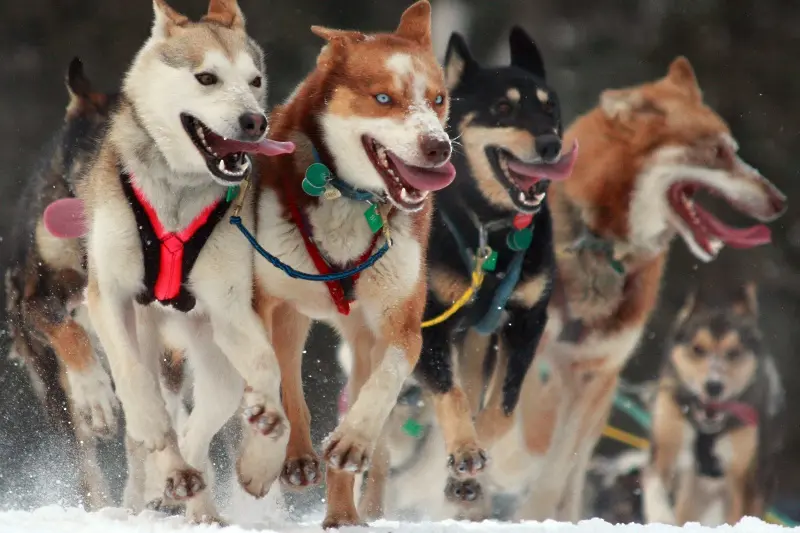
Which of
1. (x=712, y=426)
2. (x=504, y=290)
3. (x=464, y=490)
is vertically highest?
(x=504, y=290)

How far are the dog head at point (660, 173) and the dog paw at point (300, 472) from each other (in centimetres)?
215

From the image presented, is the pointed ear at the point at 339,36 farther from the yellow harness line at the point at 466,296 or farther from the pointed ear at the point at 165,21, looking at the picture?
the yellow harness line at the point at 466,296

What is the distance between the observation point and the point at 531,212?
3.56 meters

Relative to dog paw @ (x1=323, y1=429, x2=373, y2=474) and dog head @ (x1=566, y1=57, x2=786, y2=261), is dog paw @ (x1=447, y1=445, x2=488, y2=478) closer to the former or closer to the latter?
dog paw @ (x1=323, y1=429, x2=373, y2=474)

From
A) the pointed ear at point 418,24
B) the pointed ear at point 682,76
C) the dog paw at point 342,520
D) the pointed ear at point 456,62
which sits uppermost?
the pointed ear at point 418,24

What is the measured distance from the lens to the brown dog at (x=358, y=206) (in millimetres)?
2789

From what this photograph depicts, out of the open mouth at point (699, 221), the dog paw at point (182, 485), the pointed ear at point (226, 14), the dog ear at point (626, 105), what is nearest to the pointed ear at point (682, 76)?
the dog ear at point (626, 105)

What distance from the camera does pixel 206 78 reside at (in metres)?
2.69

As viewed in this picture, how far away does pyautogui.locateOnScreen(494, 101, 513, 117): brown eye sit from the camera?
3.69m

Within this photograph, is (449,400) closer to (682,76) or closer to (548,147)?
(548,147)

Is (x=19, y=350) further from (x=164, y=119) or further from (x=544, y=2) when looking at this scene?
(x=544, y=2)

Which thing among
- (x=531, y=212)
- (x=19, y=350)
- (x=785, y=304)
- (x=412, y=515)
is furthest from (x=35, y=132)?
(x=785, y=304)

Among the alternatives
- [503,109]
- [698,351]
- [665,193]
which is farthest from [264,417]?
[698,351]

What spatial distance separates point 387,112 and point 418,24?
33 cm
